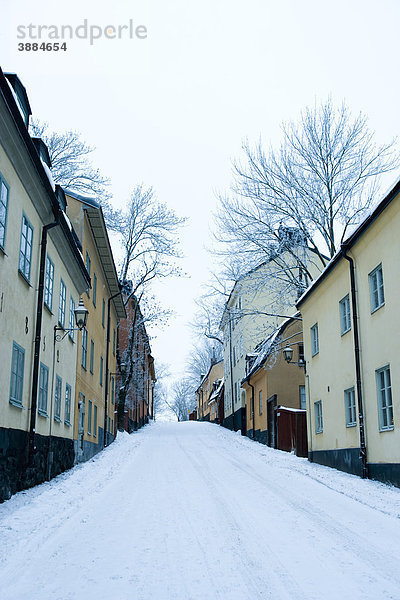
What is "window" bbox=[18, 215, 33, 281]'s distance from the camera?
11.8 m

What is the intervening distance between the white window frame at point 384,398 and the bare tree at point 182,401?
95.7m

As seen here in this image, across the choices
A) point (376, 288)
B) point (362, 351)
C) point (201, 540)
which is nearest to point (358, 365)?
point (362, 351)

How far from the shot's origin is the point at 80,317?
1497 cm

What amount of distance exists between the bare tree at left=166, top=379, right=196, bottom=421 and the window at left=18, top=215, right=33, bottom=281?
319ft

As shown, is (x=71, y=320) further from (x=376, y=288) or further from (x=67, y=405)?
(x=376, y=288)

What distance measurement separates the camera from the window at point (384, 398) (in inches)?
527

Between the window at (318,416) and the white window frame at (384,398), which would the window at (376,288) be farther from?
the window at (318,416)

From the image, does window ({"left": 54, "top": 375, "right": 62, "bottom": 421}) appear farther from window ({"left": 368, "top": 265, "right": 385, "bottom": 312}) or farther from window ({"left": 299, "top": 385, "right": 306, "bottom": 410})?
window ({"left": 299, "top": 385, "right": 306, "bottom": 410})

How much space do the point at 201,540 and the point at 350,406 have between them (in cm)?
1010

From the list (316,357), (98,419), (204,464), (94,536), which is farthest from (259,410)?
(94,536)

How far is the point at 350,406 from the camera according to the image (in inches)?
648

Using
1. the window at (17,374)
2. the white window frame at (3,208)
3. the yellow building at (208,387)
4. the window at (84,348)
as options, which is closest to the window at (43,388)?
the window at (17,374)

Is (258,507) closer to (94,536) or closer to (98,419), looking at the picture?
(94,536)

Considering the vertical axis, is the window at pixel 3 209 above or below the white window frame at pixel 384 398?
above
